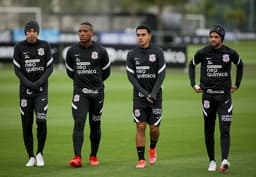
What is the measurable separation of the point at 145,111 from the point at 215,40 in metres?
1.64

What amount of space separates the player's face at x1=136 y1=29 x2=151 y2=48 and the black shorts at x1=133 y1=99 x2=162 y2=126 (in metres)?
0.91

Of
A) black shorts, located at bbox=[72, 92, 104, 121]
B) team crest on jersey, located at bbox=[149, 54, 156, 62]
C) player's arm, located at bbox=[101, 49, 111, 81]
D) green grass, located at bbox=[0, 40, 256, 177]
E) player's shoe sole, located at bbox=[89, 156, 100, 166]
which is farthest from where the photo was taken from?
player's shoe sole, located at bbox=[89, 156, 100, 166]

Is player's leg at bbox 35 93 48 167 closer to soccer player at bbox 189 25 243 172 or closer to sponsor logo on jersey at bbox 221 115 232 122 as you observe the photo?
soccer player at bbox 189 25 243 172

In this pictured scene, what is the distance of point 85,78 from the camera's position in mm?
13039

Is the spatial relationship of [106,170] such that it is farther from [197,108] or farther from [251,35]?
[251,35]

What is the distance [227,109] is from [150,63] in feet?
4.79

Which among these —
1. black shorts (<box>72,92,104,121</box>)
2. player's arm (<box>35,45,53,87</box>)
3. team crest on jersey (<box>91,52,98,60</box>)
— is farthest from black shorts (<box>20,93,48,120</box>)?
team crest on jersey (<box>91,52,98,60</box>)

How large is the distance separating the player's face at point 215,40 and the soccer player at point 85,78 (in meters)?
1.81

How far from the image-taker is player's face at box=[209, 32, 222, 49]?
12.4 m

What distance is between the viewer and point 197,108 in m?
23.2

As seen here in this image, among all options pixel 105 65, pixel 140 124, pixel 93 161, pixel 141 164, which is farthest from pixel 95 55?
pixel 141 164

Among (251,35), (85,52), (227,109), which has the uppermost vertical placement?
(85,52)

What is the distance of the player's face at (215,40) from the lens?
12386 mm

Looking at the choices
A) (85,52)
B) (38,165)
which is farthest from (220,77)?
(38,165)
